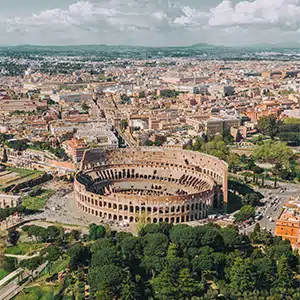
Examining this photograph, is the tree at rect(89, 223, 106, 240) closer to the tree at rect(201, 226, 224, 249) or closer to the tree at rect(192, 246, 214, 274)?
the tree at rect(201, 226, 224, 249)

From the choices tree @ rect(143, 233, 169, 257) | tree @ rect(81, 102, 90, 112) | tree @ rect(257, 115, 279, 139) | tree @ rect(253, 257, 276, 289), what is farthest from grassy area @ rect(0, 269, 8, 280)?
tree @ rect(81, 102, 90, 112)

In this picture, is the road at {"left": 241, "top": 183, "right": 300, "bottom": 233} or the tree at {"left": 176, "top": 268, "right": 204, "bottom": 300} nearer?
the tree at {"left": 176, "top": 268, "right": 204, "bottom": 300}

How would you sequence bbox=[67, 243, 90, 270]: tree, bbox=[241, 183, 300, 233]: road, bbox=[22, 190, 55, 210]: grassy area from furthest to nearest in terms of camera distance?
1. bbox=[22, 190, 55, 210]: grassy area
2. bbox=[241, 183, 300, 233]: road
3. bbox=[67, 243, 90, 270]: tree

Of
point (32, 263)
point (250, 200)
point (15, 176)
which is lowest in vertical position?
point (250, 200)

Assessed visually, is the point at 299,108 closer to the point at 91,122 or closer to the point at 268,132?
the point at 268,132

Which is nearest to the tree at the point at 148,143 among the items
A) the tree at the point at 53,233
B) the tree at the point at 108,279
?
the tree at the point at 53,233

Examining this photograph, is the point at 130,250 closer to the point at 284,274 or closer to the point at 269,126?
the point at 284,274

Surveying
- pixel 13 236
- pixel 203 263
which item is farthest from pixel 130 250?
pixel 13 236
